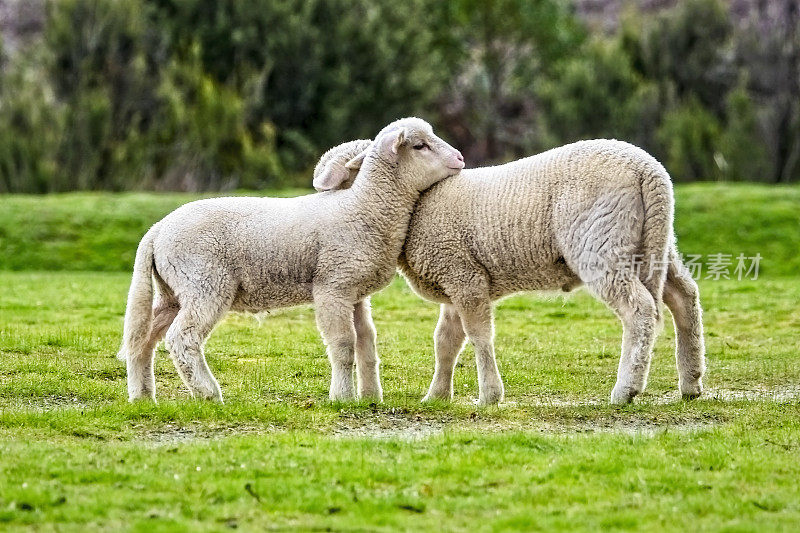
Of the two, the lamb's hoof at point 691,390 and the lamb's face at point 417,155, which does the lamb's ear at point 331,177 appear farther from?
the lamb's hoof at point 691,390

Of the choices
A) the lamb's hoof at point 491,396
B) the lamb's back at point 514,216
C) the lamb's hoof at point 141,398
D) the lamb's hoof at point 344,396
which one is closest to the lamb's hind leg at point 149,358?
the lamb's hoof at point 141,398

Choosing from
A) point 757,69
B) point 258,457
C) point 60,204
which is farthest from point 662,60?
point 258,457

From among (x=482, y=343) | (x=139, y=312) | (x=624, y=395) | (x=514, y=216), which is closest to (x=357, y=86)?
(x=514, y=216)

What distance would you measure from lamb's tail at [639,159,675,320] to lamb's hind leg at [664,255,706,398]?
20.4 inches

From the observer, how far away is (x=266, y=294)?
10.2 metres

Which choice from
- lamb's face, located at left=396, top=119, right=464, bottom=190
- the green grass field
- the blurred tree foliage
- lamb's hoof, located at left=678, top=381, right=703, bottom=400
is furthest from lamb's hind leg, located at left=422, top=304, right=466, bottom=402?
the blurred tree foliage

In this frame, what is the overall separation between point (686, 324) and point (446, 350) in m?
1.89

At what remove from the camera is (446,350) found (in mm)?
10766

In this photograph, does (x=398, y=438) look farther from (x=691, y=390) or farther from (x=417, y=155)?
(x=691, y=390)

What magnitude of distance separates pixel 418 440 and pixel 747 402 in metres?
3.12

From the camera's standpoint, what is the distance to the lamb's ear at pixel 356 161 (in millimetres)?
10740

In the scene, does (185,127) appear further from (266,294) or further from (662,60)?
(266,294)

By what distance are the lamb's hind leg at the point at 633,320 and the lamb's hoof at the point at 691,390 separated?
0.90 metres

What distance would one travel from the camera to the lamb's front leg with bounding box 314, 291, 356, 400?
1004 centimetres
